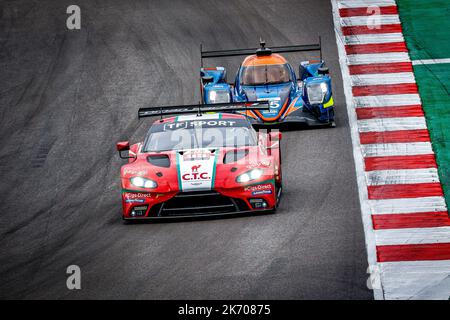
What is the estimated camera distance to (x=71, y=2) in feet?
83.3

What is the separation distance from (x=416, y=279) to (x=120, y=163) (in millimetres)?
7370

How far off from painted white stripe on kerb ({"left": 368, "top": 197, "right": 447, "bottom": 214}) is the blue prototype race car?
4401mm

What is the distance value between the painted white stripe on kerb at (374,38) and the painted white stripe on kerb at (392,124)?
4.33 m

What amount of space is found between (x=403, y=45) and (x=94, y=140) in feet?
23.7

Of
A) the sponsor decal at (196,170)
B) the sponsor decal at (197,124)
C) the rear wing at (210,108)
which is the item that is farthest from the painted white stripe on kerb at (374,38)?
the sponsor decal at (196,170)

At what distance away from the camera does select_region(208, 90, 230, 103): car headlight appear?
1742 cm

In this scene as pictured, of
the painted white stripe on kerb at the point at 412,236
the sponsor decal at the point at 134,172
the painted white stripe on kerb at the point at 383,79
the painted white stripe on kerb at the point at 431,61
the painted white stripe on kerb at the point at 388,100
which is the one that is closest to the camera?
the painted white stripe on kerb at the point at 412,236

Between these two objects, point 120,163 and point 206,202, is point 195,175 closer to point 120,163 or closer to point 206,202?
point 206,202

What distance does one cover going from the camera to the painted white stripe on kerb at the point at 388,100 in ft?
57.1

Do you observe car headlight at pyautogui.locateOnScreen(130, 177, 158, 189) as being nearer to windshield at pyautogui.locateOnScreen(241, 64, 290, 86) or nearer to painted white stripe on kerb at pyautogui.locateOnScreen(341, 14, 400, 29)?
windshield at pyautogui.locateOnScreen(241, 64, 290, 86)

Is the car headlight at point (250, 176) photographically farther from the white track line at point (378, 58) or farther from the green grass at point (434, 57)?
the white track line at point (378, 58)

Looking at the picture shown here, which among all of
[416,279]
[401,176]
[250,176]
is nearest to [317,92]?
[401,176]

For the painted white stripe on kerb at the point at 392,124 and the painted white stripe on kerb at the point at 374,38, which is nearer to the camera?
the painted white stripe on kerb at the point at 392,124

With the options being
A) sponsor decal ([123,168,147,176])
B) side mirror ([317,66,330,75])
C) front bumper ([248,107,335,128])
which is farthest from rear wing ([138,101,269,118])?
side mirror ([317,66,330,75])
